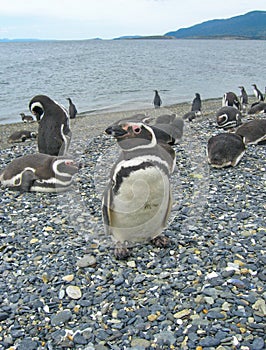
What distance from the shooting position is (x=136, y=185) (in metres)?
4.17

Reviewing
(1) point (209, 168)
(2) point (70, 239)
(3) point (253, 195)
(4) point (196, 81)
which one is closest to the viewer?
(2) point (70, 239)

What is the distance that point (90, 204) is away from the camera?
21.2ft

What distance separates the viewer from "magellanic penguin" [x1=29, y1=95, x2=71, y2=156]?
8.48m

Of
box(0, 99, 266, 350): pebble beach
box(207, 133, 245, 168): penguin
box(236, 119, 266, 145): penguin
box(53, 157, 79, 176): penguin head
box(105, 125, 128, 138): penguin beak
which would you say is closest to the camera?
box(0, 99, 266, 350): pebble beach

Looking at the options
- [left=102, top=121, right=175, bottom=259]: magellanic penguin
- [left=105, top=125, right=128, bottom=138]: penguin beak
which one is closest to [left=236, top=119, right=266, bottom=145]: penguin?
[left=102, top=121, right=175, bottom=259]: magellanic penguin

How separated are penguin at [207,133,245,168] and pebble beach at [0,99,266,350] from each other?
42.5 inches

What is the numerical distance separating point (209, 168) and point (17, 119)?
54.1ft

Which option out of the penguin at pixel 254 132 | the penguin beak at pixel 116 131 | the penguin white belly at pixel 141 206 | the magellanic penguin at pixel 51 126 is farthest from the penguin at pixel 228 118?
the penguin beak at pixel 116 131

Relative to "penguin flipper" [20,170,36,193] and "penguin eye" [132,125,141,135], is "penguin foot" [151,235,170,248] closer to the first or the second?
"penguin eye" [132,125,141,135]

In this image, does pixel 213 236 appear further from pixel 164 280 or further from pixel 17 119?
pixel 17 119

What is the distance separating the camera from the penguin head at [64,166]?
276 inches

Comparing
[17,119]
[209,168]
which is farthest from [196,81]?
[209,168]

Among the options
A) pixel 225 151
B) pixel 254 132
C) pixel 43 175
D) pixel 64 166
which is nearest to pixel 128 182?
pixel 64 166

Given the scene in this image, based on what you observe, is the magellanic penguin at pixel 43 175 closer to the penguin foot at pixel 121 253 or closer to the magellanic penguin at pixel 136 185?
the magellanic penguin at pixel 136 185
